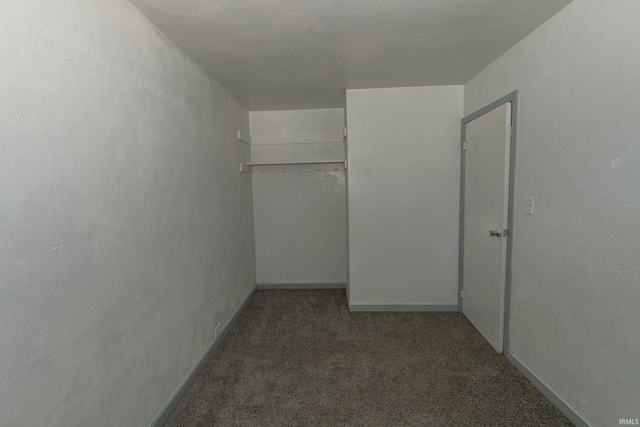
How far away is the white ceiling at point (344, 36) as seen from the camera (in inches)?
59.9

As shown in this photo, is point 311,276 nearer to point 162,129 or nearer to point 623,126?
point 162,129

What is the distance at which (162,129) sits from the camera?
5.68 ft

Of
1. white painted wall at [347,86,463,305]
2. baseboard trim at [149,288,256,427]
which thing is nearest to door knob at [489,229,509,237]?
white painted wall at [347,86,463,305]

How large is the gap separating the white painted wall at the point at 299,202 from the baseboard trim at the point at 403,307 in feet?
2.61

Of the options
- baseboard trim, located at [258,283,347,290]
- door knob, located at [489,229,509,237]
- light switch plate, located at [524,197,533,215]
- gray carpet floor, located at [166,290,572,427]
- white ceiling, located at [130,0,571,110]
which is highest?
white ceiling, located at [130,0,571,110]

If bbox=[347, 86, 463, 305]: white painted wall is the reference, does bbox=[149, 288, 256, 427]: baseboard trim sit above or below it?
below

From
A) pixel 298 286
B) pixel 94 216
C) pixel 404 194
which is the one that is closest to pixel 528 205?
pixel 404 194

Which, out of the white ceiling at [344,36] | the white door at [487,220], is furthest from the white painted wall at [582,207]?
the white ceiling at [344,36]

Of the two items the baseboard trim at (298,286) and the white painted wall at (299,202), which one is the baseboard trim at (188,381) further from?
the white painted wall at (299,202)

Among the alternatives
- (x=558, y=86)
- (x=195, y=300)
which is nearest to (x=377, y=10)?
(x=558, y=86)

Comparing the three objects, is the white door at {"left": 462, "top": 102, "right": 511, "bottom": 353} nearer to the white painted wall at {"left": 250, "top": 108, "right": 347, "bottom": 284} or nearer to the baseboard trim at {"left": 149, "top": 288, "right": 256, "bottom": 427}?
the white painted wall at {"left": 250, "top": 108, "right": 347, "bottom": 284}

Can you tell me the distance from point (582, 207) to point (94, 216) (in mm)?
2399

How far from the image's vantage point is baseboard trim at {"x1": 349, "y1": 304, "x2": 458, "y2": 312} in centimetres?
304

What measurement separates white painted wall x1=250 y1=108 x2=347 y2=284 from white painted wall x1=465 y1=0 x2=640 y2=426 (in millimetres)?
2100
